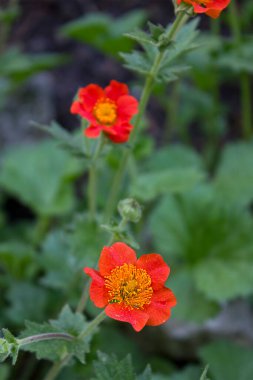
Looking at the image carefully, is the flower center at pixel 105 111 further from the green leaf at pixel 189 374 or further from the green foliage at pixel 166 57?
the green leaf at pixel 189 374

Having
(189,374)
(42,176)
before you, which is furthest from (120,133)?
(42,176)

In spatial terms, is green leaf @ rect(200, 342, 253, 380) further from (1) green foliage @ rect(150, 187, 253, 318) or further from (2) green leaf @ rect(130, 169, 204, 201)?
(2) green leaf @ rect(130, 169, 204, 201)

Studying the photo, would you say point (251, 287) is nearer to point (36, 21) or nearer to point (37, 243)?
point (37, 243)

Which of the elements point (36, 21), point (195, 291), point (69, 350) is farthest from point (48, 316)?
point (36, 21)

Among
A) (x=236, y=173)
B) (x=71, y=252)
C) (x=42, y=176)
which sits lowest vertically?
(x=71, y=252)

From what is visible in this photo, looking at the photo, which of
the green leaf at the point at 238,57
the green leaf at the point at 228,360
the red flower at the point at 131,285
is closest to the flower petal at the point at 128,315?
the red flower at the point at 131,285

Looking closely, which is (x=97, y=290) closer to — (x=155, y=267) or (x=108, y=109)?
(x=155, y=267)
